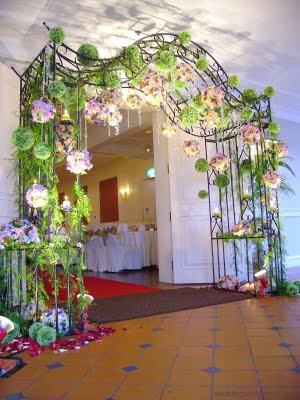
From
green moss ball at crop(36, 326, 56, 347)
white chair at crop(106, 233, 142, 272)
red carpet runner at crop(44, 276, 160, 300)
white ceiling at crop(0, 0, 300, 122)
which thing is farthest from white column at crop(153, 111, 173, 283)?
green moss ball at crop(36, 326, 56, 347)

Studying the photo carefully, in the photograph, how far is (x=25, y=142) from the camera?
371 centimetres

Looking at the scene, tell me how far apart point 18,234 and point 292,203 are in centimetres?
648

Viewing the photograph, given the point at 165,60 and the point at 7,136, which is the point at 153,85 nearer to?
the point at 165,60

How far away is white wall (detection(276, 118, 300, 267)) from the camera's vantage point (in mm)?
8336

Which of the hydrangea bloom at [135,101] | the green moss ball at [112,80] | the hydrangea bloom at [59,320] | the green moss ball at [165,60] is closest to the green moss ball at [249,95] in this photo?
the hydrangea bloom at [135,101]

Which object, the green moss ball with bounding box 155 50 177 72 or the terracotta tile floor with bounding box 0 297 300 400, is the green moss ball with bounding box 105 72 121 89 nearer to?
the green moss ball with bounding box 155 50 177 72

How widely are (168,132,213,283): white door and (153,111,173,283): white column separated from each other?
0.54 ft

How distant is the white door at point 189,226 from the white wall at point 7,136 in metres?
2.82

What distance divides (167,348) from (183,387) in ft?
2.82

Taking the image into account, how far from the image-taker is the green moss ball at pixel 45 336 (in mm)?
3400

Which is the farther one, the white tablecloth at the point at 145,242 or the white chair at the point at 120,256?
the white tablecloth at the point at 145,242

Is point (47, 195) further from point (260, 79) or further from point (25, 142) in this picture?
point (260, 79)

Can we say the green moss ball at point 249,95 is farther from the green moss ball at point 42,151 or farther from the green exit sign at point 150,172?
the green exit sign at point 150,172

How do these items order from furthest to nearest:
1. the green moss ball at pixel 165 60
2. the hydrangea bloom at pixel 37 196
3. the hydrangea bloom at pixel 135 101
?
the hydrangea bloom at pixel 135 101, the green moss ball at pixel 165 60, the hydrangea bloom at pixel 37 196
